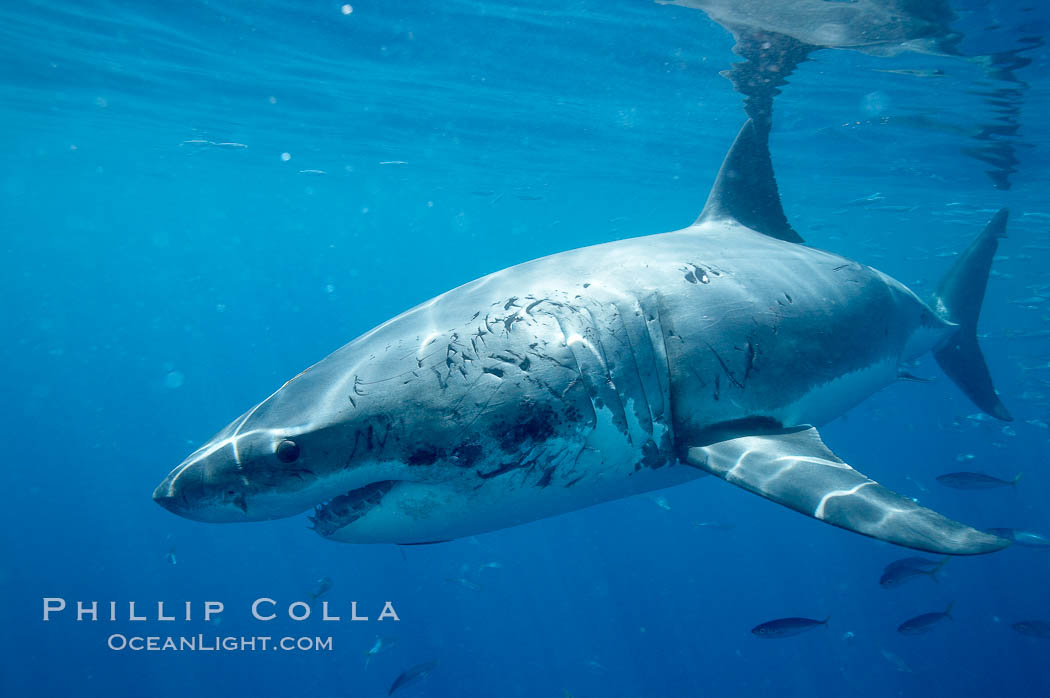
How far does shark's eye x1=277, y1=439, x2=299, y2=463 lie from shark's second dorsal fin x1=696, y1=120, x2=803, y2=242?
15.1 feet

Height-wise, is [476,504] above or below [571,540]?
above

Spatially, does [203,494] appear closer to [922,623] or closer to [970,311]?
[970,311]

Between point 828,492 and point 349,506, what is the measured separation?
2223mm

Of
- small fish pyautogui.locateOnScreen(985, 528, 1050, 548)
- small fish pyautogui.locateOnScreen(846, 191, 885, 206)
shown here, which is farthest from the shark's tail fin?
small fish pyautogui.locateOnScreen(846, 191, 885, 206)

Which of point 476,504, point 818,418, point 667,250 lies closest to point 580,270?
point 667,250

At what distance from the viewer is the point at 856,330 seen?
4391mm

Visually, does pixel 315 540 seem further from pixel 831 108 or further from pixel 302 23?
pixel 831 108

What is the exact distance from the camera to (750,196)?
575cm

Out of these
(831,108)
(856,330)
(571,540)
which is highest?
(831,108)

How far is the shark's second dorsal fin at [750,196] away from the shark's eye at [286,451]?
459 centimetres

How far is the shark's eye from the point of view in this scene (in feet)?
8.39

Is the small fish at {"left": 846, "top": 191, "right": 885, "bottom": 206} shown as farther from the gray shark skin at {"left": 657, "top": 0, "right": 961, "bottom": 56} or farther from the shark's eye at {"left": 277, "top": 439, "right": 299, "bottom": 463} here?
the shark's eye at {"left": 277, "top": 439, "right": 299, "bottom": 463}

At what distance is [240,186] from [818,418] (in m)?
46.9

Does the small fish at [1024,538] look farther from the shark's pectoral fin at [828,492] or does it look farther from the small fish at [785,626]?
the shark's pectoral fin at [828,492]
